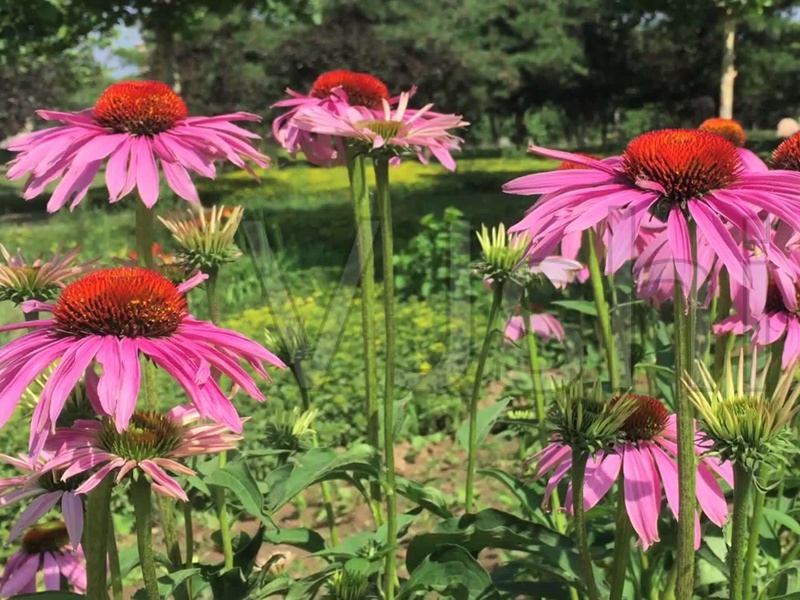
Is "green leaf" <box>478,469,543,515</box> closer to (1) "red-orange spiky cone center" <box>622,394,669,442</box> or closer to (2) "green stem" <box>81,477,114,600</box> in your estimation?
(1) "red-orange spiky cone center" <box>622,394,669,442</box>

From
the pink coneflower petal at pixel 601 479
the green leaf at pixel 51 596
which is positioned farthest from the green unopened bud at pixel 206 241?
the pink coneflower petal at pixel 601 479

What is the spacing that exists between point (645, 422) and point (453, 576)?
0.99 feet

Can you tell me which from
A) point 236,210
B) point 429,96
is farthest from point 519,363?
point 429,96

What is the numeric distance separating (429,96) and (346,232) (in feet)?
26.0

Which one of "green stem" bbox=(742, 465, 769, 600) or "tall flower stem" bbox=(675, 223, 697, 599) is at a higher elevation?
"tall flower stem" bbox=(675, 223, 697, 599)

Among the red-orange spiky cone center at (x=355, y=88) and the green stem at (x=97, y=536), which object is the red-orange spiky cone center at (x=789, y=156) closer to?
the red-orange spiky cone center at (x=355, y=88)

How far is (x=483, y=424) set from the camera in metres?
1.36

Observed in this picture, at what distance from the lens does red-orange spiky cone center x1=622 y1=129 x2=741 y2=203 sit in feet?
2.52

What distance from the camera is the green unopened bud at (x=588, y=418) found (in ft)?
2.69

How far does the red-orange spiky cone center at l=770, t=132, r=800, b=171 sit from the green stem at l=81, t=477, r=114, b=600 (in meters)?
0.86

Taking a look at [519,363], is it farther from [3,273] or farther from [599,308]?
[3,273]

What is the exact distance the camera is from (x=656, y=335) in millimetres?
1659

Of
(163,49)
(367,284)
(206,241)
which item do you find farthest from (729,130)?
(163,49)

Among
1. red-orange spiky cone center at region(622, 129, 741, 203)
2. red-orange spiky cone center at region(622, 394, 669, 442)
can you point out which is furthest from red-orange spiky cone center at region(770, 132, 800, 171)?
red-orange spiky cone center at region(622, 394, 669, 442)
